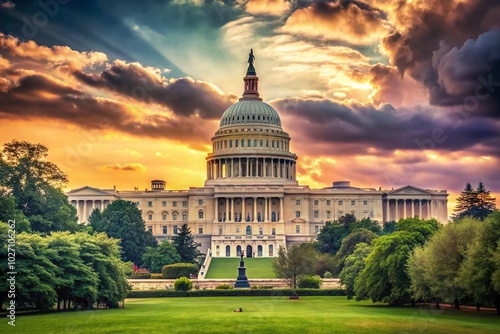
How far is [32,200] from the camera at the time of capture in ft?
264

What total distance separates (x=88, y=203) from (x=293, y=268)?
67.8 m

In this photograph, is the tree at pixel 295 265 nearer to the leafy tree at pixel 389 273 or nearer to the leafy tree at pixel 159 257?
the leafy tree at pixel 159 257

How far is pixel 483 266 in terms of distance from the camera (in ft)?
154

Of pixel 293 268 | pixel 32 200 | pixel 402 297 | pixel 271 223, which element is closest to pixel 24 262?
pixel 402 297

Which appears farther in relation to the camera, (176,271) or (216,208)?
(216,208)

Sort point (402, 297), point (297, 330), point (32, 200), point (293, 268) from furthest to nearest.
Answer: point (293, 268)
point (32, 200)
point (402, 297)
point (297, 330)

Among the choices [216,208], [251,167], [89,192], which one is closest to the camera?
[216,208]

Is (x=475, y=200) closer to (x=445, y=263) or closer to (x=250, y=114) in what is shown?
(x=250, y=114)

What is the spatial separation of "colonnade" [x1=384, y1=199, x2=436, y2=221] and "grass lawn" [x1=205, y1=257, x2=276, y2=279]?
116 feet

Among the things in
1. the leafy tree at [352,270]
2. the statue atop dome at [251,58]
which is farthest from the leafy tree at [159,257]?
the statue atop dome at [251,58]

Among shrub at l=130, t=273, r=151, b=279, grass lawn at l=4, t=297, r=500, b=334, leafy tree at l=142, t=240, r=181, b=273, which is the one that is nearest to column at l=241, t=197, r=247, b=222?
leafy tree at l=142, t=240, r=181, b=273

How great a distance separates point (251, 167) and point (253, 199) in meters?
11.9

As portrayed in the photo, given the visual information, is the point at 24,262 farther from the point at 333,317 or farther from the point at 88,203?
the point at 88,203

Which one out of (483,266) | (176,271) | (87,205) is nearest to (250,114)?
(87,205)
